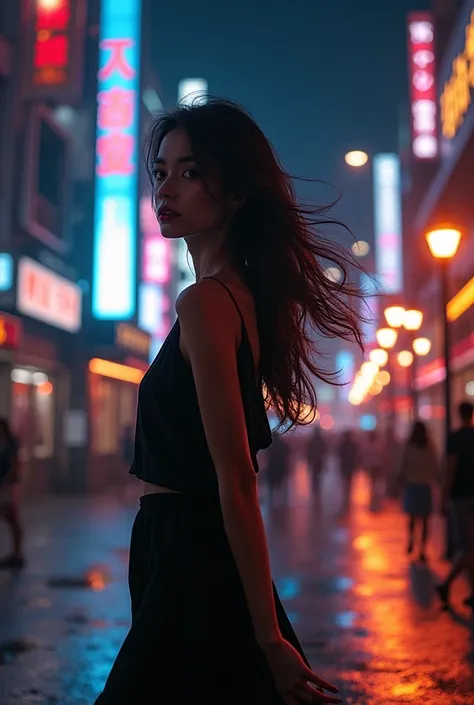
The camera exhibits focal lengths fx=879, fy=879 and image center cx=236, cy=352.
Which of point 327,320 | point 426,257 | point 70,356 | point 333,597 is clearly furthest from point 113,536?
point 426,257

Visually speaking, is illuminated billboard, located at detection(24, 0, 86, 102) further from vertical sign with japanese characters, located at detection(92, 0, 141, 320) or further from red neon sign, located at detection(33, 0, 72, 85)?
vertical sign with japanese characters, located at detection(92, 0, 141, 320)

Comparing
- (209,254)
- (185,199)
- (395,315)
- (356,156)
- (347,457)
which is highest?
(356,156)

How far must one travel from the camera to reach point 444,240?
11.7 metres

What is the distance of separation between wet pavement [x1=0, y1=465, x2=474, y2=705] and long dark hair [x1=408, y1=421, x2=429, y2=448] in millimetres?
1543

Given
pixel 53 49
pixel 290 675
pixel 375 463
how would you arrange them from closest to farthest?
1. pixel 290 675
2. pixel 53 49
3. pixel 375 463

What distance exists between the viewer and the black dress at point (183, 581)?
1923 millimetres

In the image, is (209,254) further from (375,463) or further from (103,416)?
(103,416)

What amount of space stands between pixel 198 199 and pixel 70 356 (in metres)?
22.6

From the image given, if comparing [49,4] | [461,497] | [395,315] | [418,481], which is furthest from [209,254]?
[49,4]

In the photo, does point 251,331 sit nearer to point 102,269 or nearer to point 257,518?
point 257,518

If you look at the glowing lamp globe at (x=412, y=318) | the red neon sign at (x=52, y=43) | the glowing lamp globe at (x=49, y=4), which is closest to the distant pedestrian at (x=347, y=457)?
the glowing lamp globe at (x=412, y=318)

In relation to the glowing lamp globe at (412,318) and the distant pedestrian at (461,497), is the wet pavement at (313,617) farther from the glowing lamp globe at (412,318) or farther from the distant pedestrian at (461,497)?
the glowing lamp globe at (412,318)

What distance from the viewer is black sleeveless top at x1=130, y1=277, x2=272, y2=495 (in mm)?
2041

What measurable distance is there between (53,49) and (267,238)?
1977cm
